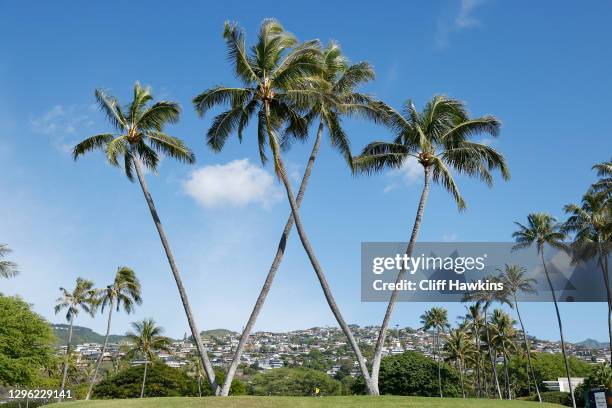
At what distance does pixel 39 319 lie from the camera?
50312 millimetres

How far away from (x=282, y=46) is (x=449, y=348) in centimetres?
7933

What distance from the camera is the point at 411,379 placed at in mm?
81812

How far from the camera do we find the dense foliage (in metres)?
46.5

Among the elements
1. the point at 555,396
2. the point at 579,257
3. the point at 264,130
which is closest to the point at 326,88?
the point at 264,130

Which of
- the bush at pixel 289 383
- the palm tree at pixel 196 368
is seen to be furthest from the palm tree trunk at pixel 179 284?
the bush at pixel 289 383

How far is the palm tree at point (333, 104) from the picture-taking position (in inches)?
1123

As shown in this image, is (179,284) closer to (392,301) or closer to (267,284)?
(267,284)

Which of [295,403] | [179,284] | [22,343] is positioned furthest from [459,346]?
[295,403]

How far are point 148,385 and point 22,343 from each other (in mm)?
38179

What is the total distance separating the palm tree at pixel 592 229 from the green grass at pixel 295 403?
3401 cm

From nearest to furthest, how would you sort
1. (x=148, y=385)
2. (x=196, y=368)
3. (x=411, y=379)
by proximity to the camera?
(x=411, y=379) < (x=148, y=385) < (x=196, y=368)

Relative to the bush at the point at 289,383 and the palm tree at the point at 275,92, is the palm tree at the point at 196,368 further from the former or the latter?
the palm tree at the point at 275,92

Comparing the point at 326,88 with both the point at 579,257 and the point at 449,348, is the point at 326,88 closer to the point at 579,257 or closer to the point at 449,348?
the point at 579,257

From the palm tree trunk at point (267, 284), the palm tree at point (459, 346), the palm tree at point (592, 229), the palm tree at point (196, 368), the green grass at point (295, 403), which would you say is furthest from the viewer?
the palm tree at point (196, 368)
